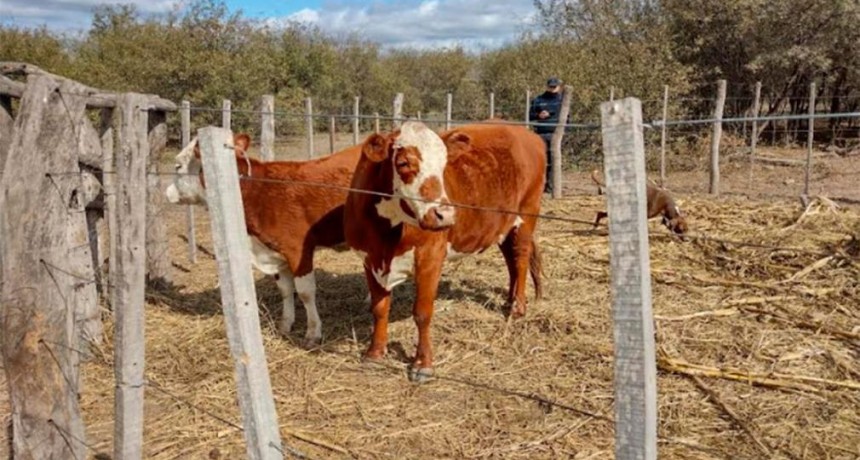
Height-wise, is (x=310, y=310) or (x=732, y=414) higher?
(x=310, y=310)

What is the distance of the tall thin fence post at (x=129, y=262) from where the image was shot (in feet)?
9.20

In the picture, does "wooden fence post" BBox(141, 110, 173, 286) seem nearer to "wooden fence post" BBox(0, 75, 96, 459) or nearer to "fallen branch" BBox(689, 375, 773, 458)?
Result: "wooden fence post" BBox(0, 75, 96, 459)

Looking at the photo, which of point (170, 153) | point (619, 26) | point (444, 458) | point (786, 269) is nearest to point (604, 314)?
point (786, 269)

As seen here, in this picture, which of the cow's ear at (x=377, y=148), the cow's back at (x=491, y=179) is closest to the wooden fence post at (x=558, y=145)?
the cow's back at (x=491, y=179)

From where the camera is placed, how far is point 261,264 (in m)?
5.77

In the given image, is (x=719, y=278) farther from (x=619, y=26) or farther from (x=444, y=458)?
(x=619, y=26)

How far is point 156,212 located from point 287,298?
177 centimetres

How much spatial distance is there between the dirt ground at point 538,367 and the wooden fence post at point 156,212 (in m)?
0.24

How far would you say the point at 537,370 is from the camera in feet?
15.6

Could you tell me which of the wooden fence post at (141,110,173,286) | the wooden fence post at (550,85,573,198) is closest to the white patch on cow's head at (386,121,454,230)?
the wooden fence post at (141,110,173,286)

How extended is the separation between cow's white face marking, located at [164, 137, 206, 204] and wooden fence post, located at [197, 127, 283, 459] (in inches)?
154

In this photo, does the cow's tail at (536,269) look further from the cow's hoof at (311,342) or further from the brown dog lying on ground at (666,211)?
the brown dog lying on ground at (666,211)

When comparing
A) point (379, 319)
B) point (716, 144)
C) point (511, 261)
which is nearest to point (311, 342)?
point (379, 319)

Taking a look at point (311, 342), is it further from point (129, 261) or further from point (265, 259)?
point (129, 261)
